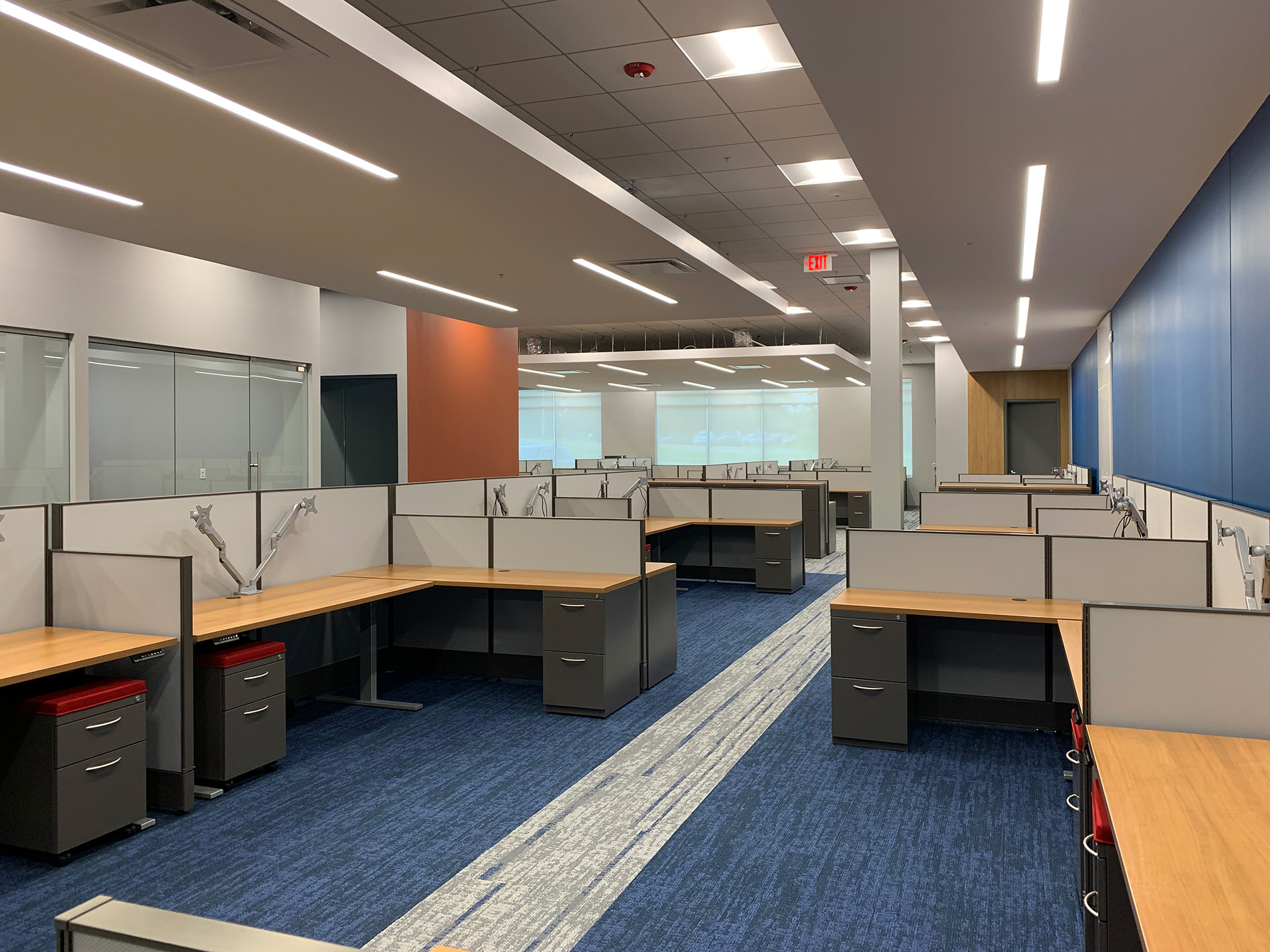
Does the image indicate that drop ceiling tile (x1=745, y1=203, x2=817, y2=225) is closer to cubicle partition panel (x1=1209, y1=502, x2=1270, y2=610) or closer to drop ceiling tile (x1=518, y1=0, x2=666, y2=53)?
drop ceiling tile (x1=518, y1=0, x2=666, y2=53)

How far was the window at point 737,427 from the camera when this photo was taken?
69.7 ft

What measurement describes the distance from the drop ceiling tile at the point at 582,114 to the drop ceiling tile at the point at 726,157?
69cm

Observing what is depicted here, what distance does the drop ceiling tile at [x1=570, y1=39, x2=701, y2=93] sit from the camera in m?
4.48

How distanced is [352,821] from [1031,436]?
14.7 m

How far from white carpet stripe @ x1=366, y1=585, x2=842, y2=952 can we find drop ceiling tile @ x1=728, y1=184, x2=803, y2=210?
3.89 m

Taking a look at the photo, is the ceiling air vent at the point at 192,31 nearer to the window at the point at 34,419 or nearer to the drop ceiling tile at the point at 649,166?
the drop ceiling tile at the point at 649,166

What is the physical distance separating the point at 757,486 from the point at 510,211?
4680 mm

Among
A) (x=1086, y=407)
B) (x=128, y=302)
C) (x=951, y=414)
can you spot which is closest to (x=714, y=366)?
(x=951, y=414)

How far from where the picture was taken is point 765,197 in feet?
23.4

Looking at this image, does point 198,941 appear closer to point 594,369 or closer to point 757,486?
point 757,486

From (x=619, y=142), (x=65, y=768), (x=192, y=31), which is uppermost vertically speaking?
(x=619, y=142)

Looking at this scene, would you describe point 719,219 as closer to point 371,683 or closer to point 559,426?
point 371,683

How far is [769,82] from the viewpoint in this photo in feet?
16.1

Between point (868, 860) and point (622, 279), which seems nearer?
point (868, 860)
